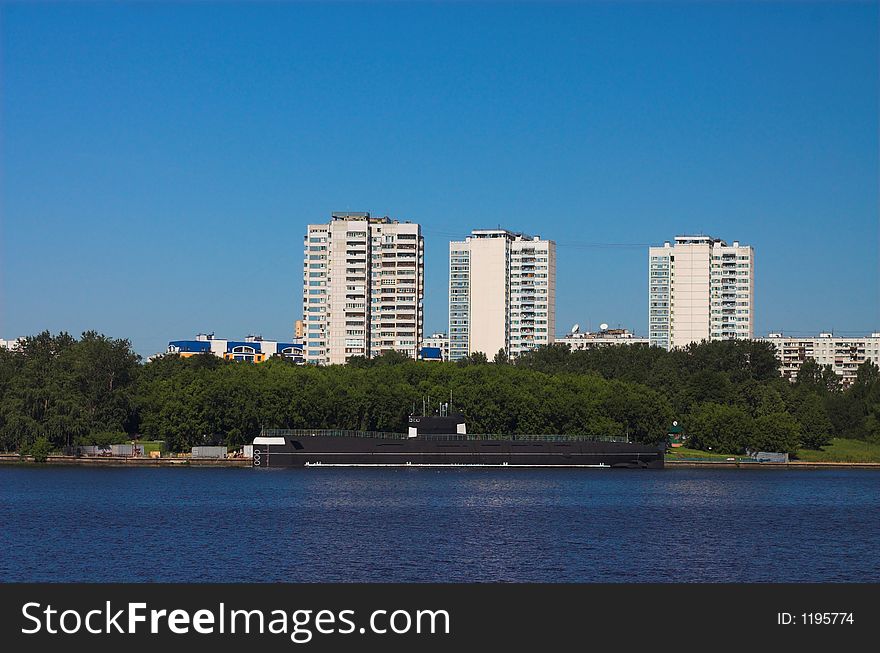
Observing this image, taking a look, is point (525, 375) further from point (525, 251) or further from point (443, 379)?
point (525, 251)

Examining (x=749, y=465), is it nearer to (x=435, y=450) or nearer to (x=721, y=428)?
(x=721, y=428)

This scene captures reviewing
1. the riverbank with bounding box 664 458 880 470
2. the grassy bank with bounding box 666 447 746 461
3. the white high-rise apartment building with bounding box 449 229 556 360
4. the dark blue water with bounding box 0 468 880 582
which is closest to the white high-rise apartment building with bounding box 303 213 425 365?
the white high-rise apartment building with bounding box 449 229 556 360

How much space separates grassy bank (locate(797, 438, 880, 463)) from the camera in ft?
407

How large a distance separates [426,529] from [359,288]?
12228cm

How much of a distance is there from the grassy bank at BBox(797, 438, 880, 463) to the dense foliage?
1446 mm

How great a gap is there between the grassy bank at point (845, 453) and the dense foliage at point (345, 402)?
1.45 meters

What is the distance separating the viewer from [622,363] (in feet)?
516

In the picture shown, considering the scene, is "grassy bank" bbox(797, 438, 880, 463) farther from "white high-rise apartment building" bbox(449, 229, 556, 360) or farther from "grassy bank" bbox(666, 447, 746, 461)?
"white high-rise apartment building" bbox(449, 229, 556, 360)

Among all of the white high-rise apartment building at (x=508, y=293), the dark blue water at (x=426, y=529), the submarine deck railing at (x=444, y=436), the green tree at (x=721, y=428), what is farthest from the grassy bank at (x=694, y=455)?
the white high-rise apartment building at (x=508, y=293)

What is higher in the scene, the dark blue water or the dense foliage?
the dense foliage

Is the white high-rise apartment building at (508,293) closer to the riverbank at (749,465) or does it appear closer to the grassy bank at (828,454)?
the grassy bank at (828,454)

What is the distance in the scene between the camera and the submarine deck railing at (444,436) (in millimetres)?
108125

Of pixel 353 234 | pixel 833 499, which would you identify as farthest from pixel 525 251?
pixel 833 499
